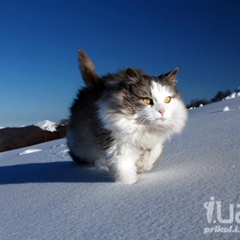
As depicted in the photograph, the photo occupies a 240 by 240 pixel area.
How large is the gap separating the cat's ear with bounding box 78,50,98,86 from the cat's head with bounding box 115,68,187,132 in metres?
0.69

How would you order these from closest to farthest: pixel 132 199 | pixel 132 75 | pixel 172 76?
pixel 132 199, pixel 132 75, pixel 172 76

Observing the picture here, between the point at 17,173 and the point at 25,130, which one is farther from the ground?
the point at 25,130

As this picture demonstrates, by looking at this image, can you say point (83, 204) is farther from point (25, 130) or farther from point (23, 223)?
point (25, 130)

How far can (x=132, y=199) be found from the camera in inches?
82.0

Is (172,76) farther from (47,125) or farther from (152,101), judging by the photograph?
(47,125)

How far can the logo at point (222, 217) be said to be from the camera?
142 centimetres

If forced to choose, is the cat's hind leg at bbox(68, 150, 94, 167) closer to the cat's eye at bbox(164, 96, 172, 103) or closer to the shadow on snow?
the shadow on snow

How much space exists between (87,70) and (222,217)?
233 centimetres

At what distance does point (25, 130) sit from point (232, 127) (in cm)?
718

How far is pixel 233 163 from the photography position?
2.47 m

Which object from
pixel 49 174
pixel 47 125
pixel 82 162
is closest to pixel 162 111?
pixel 82 162

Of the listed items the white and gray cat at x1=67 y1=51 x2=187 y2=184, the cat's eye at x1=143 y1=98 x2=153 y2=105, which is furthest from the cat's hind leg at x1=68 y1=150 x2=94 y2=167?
the cat's eye at x1=143 y1=98 x2=153 y2=105

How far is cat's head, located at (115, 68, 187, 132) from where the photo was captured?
8.54ft

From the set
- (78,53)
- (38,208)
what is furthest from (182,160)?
(78,53)
